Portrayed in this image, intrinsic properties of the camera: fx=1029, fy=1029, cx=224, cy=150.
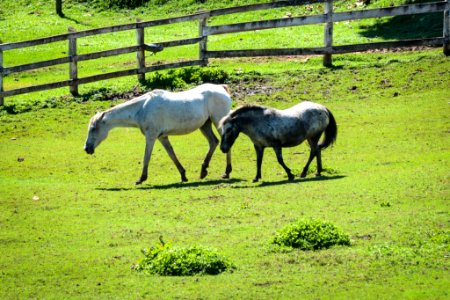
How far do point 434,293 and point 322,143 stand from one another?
308 inches

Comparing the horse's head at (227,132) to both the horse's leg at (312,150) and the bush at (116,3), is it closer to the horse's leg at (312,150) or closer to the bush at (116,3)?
the horse's leg at (312,150)

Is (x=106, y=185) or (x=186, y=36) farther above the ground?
(x=186, y=36)

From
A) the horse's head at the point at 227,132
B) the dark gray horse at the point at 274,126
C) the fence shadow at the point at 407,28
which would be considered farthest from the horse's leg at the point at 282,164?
the fence shadow at the point at 407,28

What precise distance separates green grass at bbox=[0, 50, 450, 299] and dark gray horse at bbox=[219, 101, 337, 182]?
0.62 meters

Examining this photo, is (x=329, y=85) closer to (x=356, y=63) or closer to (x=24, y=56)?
(x=356, y=63)

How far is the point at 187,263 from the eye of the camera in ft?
42.2

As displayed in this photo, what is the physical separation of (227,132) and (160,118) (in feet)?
5.31

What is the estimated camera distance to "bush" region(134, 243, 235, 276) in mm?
12812

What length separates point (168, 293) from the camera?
12.1 m

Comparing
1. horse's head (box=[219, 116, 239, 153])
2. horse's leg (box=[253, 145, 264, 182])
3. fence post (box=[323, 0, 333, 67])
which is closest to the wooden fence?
fence post (box=[323, 0, 333, 67])

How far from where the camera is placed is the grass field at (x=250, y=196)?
41.2ft

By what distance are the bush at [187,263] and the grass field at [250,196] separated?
129 millimetres

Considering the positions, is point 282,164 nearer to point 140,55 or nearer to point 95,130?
point 95,130

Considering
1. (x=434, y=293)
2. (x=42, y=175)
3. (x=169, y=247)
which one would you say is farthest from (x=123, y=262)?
(x=42, y=175)
